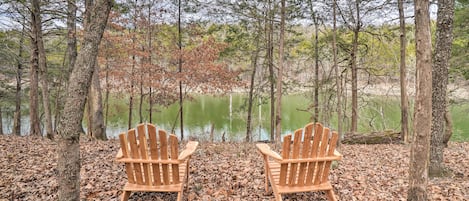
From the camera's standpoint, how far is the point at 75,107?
2.22 metres

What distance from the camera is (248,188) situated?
3.31m

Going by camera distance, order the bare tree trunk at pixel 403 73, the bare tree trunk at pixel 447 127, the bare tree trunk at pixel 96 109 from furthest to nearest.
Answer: the bare tree trunk at pixel 96 109
the bare tree trunk at pixel 403 73
the bare tree trunk at pixel 447 127

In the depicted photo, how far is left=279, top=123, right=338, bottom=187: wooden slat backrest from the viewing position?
264 cm

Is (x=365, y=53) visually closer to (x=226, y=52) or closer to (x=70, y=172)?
(x=226, y=52)

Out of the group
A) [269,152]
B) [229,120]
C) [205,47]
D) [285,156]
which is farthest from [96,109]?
[229,120]

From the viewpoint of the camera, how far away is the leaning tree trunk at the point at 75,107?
2211mm

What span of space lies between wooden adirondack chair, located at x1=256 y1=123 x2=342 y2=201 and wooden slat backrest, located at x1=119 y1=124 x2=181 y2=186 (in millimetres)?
1017

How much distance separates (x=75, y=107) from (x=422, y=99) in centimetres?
300

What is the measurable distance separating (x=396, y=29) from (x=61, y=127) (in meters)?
9.20

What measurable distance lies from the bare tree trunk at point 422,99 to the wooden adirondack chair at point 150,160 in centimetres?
215

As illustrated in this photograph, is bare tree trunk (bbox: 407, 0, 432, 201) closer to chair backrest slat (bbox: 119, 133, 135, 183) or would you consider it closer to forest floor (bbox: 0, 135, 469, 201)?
forest floor (bbox: 0, 135, 469, 201)

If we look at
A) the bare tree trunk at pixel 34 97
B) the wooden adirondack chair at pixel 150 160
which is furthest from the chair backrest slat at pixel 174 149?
the bare tree trunk at pixel 34 97

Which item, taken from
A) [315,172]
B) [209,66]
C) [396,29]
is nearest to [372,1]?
[396,29]

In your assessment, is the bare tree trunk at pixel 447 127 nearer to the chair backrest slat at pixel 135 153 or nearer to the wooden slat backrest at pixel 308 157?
the wooden slat backrest at pixel 308 157
